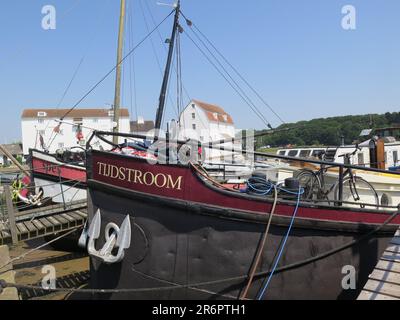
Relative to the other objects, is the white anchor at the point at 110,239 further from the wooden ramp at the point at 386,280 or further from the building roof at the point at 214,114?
the building roof at the point at 214,114

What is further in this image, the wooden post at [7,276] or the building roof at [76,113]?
the building roof at [76,113]

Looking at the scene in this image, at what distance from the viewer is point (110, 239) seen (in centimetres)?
502

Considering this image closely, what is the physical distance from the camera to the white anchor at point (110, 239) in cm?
487

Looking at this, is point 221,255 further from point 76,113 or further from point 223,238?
point 76,113

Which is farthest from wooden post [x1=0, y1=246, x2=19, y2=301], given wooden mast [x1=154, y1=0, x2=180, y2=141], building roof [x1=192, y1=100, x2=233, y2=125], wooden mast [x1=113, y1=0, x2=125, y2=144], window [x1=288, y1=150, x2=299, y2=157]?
building roof [x1=192, y1=100, x2=233, y2=125]

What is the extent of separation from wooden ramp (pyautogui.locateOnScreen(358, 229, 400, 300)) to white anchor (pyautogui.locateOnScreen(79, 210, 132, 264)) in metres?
2.90

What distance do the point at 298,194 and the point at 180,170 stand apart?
1564 millimetres

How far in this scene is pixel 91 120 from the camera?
6425 cm

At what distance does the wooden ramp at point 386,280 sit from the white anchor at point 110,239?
9.51 ft

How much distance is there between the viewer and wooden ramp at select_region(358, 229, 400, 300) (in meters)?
3.76

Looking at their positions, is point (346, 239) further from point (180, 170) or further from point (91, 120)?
point (91, 120)

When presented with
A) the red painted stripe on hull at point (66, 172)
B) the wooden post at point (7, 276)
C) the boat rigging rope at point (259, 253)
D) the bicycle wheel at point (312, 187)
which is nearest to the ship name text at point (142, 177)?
the boat rigging rope at point (259, 253)
